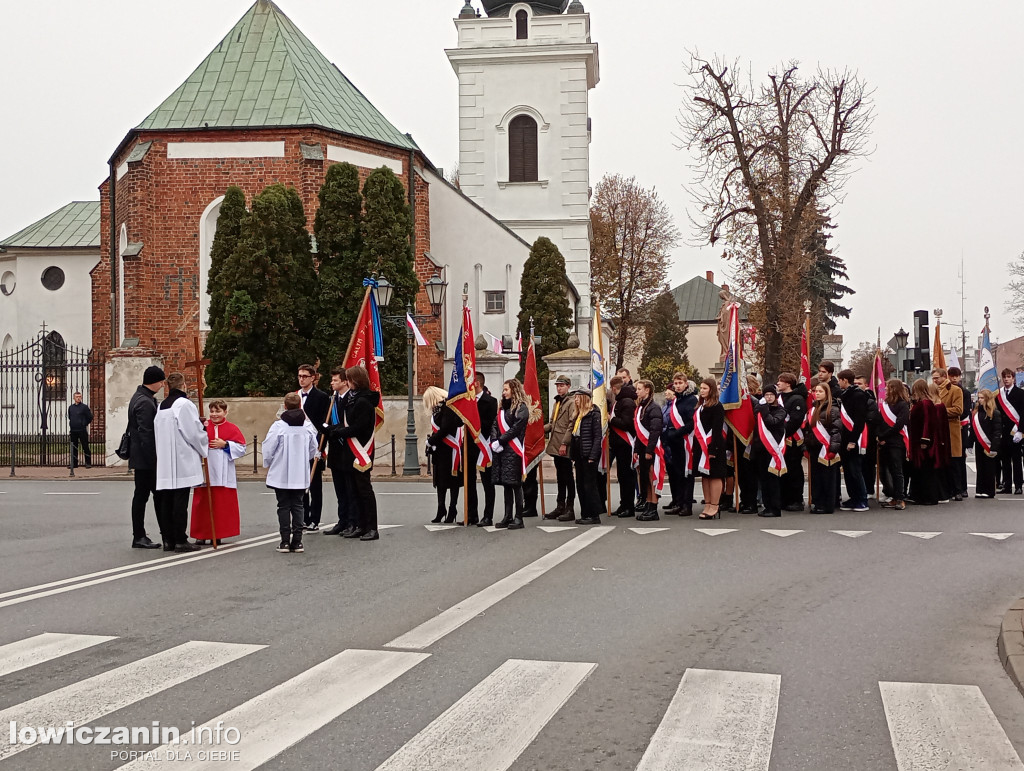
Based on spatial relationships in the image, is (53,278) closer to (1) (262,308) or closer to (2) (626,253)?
(1) (262,308)

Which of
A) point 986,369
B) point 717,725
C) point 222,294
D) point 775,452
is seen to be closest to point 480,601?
point 717,725

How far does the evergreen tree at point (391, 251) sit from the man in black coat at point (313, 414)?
1448cm

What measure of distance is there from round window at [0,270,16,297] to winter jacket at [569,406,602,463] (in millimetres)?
33610

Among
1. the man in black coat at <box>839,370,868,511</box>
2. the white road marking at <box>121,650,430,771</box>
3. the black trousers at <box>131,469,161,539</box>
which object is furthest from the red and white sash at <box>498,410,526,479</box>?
the white road marking at <box>121,650,430,771</box>

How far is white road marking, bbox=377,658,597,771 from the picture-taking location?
4.27m

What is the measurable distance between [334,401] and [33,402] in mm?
24969

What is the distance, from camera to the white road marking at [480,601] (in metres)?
6.53

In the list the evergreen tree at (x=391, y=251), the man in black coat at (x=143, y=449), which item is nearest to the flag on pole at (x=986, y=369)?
the evergreen tree at (x=391, y=251)

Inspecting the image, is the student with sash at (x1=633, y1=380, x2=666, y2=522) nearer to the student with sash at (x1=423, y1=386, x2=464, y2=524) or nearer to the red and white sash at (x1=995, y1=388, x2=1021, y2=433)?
the student with sash at (x1=423, y1=386, x2=464, y2=524)

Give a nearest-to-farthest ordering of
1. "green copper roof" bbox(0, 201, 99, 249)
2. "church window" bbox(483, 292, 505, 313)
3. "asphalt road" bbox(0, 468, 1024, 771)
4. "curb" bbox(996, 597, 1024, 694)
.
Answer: "asphalt road" bbox(0, 468, 1024, 771) → "curb" bbox(996, 597, 1024, 694) → "church window" bbox(483, 292, 505, 313) → "green copper roof" bbox(0, 201, 99, 249)

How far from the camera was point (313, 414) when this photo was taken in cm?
1212

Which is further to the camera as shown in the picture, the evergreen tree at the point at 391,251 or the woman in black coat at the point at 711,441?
the evergreen tree at the point at 391,251

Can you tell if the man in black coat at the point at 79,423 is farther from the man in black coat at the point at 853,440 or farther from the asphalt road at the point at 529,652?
the man in black coat at the point at 853,440

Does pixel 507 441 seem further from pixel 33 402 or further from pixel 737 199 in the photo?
pixel 33 402
